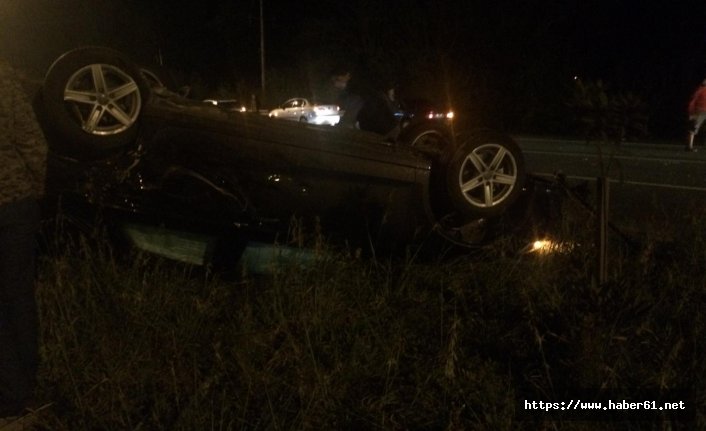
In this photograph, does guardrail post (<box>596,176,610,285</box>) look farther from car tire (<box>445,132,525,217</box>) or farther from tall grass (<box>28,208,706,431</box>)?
car tire (<box>445,132,525,217</box>)

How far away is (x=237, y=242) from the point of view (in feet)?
15.1

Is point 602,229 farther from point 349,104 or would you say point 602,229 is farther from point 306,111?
point 306,111

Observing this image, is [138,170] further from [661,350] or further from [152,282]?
[661,350]

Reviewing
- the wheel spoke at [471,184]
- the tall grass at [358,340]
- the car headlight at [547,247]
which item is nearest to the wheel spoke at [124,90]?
the tall grass at [358,340]

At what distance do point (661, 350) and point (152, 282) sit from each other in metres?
2.56

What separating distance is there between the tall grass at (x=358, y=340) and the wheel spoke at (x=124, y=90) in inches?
31.7

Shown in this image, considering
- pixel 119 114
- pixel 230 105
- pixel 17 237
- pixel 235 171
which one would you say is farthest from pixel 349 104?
pixel 17 237

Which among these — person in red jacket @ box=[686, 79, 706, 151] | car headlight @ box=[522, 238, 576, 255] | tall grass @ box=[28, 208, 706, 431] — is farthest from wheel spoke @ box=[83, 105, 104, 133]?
person in red jacket @ box=[686, 79, 706, 151]

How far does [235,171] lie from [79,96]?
0.89m

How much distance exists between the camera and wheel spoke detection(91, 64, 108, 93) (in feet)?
14.8

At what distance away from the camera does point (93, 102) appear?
177 inches

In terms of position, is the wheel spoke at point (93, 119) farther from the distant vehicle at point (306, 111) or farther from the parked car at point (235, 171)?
the distant vehicle at point (306, 111)

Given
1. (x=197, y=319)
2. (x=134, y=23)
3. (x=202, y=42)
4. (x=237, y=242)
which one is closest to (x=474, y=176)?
(x=237, y=242)

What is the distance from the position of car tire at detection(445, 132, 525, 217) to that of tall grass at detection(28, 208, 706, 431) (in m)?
0.32
